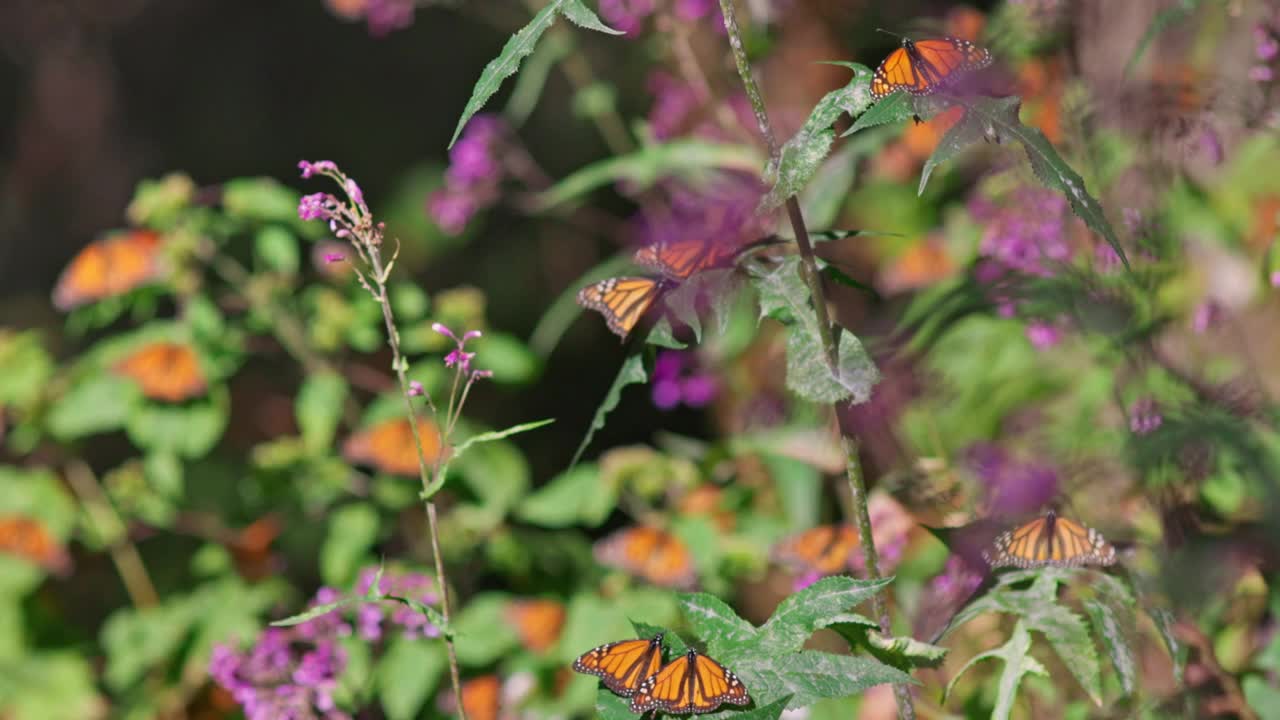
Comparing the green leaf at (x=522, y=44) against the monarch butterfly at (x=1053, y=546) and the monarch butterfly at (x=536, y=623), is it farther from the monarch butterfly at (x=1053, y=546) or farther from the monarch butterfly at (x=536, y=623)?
the monarch butterfly at (x=536, y=623)

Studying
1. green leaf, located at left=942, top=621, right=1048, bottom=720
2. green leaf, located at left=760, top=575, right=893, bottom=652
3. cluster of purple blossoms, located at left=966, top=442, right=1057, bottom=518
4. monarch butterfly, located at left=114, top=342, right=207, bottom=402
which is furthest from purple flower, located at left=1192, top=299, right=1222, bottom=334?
monarch butterfly, located at left=114, top=342, right=207, bottom=402

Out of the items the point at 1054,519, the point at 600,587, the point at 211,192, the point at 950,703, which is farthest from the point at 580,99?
the point at 1054,519

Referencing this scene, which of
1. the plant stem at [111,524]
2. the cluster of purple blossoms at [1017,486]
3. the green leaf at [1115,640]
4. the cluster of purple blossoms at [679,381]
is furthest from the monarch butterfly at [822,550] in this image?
the plant stem at [111,524]

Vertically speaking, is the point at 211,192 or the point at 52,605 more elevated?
the point at 211,192

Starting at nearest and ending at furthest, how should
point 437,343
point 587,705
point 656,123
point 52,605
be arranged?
point 587,705 < point 437,343 < point 656,123 < point 52,605

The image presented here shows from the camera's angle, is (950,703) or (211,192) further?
(211,192)

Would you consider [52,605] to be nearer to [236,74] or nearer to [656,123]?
[656,123]

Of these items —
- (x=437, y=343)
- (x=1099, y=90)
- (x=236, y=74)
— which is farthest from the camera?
(x=236, y=74)

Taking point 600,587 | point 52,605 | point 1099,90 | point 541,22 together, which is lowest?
point 52,605
